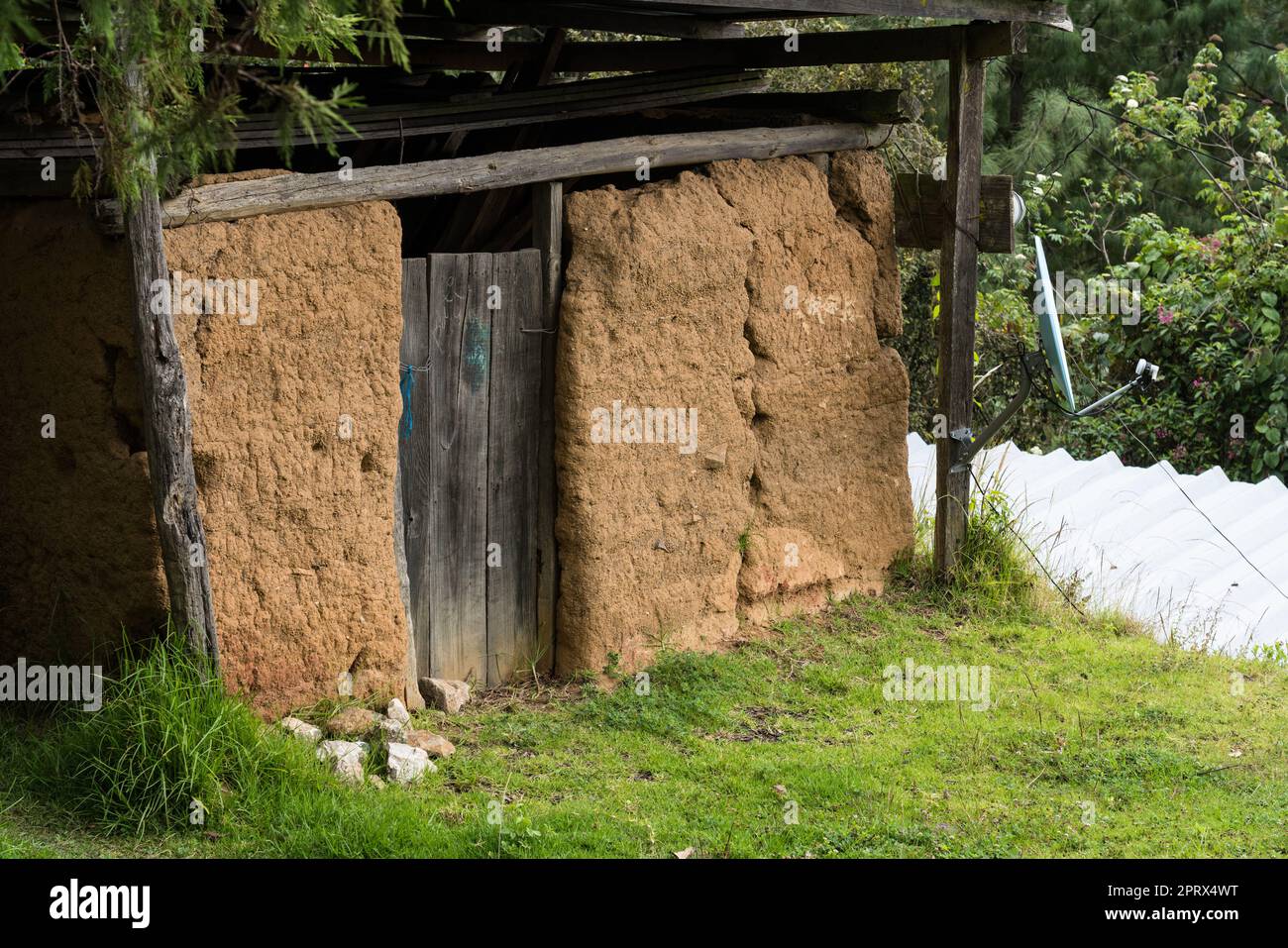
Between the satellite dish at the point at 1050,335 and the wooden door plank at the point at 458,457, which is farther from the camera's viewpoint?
the satellite dish at the point at 1050,335

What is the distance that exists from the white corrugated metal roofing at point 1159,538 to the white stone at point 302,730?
4.75m

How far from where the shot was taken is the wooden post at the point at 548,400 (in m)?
6.49

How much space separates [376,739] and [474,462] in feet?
A: 4.70

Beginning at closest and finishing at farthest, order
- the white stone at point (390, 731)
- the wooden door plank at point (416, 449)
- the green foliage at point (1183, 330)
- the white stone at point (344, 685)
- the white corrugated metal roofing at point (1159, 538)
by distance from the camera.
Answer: the white stone at point (390, 731) → the white stone at point (344, 685) → the wooden door plank at point (416, 449) → the white corrugated metal roofing at point (1159, 538) → the green foliage at point (1183, 330)

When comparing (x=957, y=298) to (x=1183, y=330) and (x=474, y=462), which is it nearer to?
(x=474, y=462)

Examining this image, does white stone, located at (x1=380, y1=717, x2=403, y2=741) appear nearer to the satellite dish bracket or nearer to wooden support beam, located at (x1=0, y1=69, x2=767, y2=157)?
wooden support beam, located at (x1=0, y1=69, x2=767, y2=157)

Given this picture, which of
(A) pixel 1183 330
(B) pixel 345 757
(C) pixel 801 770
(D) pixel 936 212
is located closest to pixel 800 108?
(D) pixel 936 212

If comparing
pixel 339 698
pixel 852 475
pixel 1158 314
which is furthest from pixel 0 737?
pixel 1158 314

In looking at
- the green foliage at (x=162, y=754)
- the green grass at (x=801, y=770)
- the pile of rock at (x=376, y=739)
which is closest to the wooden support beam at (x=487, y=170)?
the green foliage at (x=162, y=754)

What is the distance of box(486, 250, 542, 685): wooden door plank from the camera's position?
6.46m

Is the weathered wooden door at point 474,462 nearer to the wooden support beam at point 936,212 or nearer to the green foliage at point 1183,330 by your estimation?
the wooden support beam at point 936,212

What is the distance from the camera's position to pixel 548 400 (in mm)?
6613

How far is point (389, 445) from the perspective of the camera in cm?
591

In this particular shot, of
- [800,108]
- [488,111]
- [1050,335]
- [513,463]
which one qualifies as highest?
[800,108]
